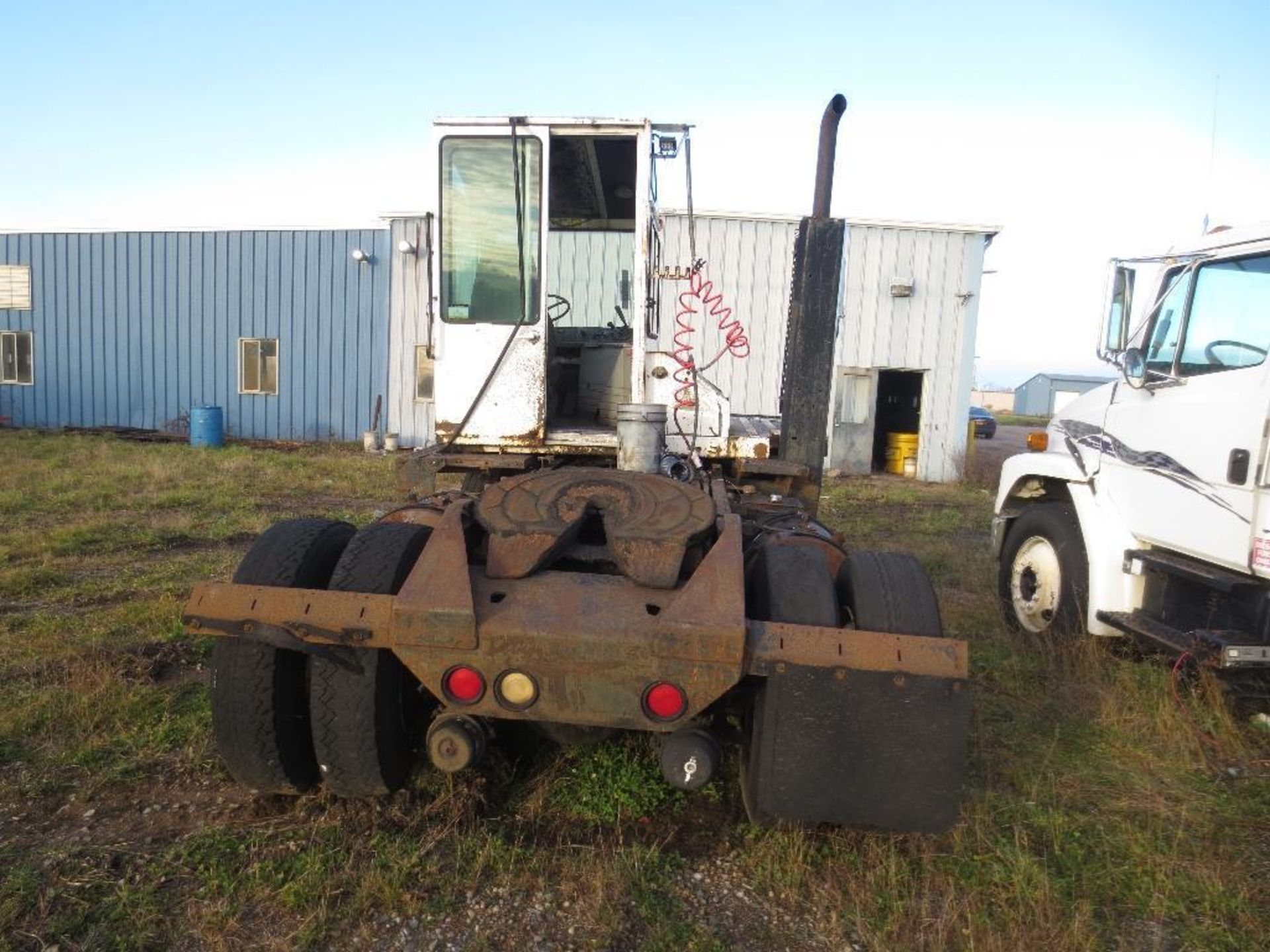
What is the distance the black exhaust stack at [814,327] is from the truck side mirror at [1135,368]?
1811mm

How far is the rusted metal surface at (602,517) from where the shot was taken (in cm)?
310

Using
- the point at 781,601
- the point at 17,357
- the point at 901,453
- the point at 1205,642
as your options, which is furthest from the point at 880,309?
the point at 17,357

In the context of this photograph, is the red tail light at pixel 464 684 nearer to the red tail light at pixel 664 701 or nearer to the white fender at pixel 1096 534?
the red tail light at pixel 664 701

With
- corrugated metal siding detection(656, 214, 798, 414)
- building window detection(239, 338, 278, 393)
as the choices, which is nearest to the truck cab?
corrugated metal siding detection(656, 214, 798, 414)

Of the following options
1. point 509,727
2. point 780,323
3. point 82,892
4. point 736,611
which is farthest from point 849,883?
point 780,323

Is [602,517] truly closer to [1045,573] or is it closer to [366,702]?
[366,702]

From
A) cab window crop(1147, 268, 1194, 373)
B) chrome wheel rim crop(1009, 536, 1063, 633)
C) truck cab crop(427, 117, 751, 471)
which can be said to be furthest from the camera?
chrome wheel rim crop(1009, 536, 1063, 633)

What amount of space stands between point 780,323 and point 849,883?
14.8 metres

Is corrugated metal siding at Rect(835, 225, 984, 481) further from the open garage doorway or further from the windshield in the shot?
the windshield

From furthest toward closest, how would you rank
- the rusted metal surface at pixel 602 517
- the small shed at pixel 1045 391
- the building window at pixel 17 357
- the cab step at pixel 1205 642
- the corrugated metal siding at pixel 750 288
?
the small shed at pixel 1045 391, the building window at pixel 17 357, the corrugated metal siding at pixel 750 288, the cab step at pixel 1205 642, the rusted metal surface at pixel 602 517

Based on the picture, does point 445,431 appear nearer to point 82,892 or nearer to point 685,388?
point 685,388

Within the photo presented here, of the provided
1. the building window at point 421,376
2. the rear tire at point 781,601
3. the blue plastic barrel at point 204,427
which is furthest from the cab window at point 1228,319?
the blue plastic barrel at point 204,427

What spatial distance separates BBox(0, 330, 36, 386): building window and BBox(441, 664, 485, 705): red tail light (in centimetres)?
2125

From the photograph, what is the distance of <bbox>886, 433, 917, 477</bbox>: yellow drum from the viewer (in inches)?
688
